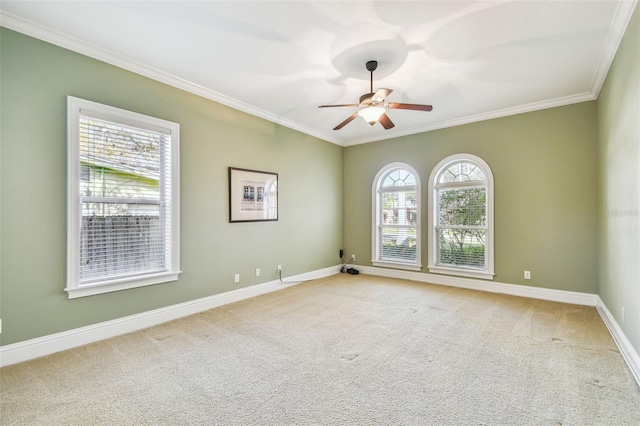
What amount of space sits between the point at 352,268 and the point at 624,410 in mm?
4685

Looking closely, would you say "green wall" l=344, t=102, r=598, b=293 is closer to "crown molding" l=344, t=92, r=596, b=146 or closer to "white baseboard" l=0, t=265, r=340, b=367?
"crown molding" l=344, t=92, r=596, b=146

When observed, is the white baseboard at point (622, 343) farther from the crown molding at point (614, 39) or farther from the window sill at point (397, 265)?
the crown molding at point (614, 39)

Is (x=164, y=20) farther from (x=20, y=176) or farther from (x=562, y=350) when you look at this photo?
(x=562, y=350)

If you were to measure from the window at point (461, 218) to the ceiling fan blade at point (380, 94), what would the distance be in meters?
2.78

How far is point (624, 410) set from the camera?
6.38 ft

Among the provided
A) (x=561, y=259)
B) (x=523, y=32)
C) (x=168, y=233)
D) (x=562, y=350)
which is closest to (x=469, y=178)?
(x=561, y=259)

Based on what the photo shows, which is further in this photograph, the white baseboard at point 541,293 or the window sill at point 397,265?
the window sill at point 397,265

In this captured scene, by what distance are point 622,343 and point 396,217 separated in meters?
3.70

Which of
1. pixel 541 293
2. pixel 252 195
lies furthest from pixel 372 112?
pixel 541 293

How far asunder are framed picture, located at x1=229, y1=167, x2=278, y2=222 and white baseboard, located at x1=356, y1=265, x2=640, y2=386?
2644 millimetres

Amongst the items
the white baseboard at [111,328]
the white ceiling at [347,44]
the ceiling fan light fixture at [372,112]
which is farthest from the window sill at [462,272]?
the ceiling fan light fixture at [372,112]

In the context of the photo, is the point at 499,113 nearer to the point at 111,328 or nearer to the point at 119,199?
the point at 119,199

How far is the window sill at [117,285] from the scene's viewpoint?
2.90 m

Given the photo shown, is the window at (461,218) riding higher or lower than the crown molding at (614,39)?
lower
